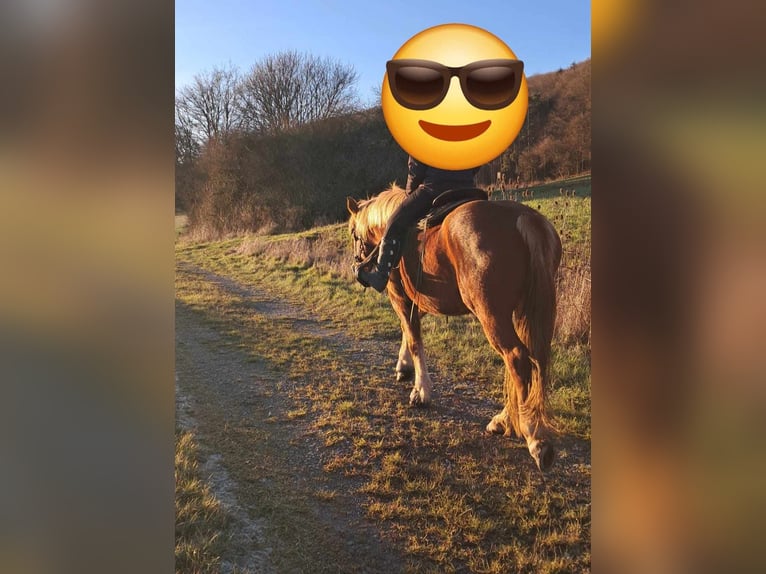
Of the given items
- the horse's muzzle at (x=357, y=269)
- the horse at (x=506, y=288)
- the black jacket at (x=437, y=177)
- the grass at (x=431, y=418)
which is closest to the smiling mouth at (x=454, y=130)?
the black jacket at (x=437, y=177)

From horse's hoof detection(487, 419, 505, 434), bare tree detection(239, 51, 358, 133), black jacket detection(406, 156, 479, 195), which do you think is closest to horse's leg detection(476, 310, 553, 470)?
horse's hoof detection(487, 419, 505, 434)

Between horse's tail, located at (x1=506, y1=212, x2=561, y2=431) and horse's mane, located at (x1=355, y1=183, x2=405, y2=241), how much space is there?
629mm

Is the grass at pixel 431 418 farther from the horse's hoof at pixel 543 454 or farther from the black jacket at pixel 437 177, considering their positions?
the black jacket at pixel 437 177

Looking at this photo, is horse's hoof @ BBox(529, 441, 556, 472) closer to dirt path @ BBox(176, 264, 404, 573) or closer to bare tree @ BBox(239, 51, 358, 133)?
dirt path @ BBox(176, 264, 404, 573)

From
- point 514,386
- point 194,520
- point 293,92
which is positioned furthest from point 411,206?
point 194,520

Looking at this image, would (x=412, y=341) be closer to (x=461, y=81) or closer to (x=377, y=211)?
(x=377, y=211)

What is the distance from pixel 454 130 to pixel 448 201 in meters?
0.38

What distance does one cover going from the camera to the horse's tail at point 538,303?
2.68 meters

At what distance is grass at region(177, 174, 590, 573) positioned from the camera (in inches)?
102

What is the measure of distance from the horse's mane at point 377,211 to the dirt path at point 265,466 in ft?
1.85
